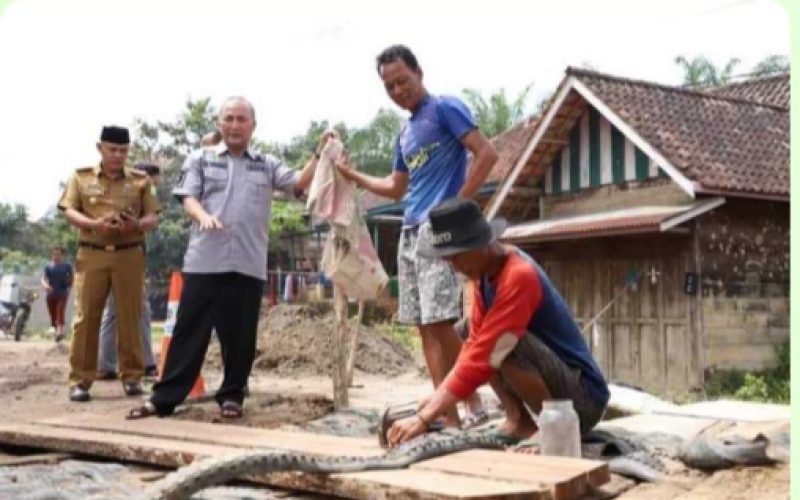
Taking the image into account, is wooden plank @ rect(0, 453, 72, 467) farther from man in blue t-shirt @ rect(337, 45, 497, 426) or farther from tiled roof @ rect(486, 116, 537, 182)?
tiled roof @ rect(486, 116, 537, 182)

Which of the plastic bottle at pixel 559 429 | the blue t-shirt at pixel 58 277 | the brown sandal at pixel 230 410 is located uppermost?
the blue t-shirt at pixel 58 277

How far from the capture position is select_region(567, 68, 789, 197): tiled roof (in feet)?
38.8

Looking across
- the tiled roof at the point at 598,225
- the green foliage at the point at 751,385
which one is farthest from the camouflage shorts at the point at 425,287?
the green foliage at the point at 751,385

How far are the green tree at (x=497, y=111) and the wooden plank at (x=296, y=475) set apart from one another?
26303mm

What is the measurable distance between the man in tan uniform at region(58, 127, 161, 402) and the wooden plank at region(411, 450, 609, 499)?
11.6 feet

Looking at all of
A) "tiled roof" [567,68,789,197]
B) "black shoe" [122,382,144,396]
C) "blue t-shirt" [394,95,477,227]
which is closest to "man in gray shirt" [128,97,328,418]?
"blue t-shirt" [394,95,477,227]

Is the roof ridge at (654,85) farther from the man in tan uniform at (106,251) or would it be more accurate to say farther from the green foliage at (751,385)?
the man in tan uniform at (106,251)

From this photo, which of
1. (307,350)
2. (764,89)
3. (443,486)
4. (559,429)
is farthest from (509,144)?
(443,486)

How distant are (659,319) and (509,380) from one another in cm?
962

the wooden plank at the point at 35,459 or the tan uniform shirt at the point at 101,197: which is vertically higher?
the tan uniform shirt at the point at 101,197

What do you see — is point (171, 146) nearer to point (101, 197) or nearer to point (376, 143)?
point (376, 143)

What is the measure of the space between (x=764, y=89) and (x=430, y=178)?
683 inches

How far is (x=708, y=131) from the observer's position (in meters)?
13.2

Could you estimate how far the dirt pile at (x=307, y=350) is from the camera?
380 inches
